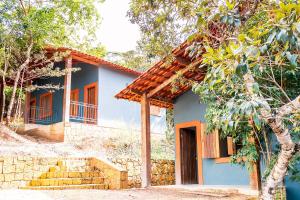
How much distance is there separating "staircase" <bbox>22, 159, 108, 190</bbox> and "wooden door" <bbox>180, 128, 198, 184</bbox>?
3.06 metres

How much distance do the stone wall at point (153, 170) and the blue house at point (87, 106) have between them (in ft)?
9.76

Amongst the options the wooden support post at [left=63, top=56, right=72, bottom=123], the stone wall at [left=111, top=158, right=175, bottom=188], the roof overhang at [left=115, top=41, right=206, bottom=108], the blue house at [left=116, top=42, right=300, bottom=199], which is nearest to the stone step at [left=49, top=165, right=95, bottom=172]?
the stone wall at [left=111, top=158, right=175, bottom=188]

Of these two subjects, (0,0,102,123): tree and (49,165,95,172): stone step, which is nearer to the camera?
(49,165,95,172): stone step

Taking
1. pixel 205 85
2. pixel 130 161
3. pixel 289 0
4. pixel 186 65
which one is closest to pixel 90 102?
pixel 130 161

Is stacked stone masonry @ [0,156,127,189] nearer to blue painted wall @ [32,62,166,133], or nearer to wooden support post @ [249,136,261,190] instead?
wooden support post @ [249,136,261,190]

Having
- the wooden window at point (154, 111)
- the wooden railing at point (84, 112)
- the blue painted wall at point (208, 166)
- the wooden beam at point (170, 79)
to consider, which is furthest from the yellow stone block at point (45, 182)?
the wooden window at point (154, 111)

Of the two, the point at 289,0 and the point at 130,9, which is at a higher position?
the point at 130,9

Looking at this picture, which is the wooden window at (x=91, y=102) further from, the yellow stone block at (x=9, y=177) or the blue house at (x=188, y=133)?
the yellow stone block at (x=9, y=177)

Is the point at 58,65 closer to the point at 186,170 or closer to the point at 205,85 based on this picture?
the point at 186,170

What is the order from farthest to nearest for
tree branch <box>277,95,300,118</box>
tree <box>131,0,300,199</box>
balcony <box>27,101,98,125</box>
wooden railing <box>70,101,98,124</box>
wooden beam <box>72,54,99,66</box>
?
balcony <box>27,101,98,125</box> < wooden railing <box>70,101,98,124</box> < wooden beam <box>72,54,99,66</box> < tree branch <box>277,95,300,118</box> < tree <box>131,0,300,199</box>

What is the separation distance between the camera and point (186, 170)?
1072cm

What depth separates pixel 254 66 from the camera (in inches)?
144

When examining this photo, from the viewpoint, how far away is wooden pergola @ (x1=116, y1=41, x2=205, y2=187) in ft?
25.6

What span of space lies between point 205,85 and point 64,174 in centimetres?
522
